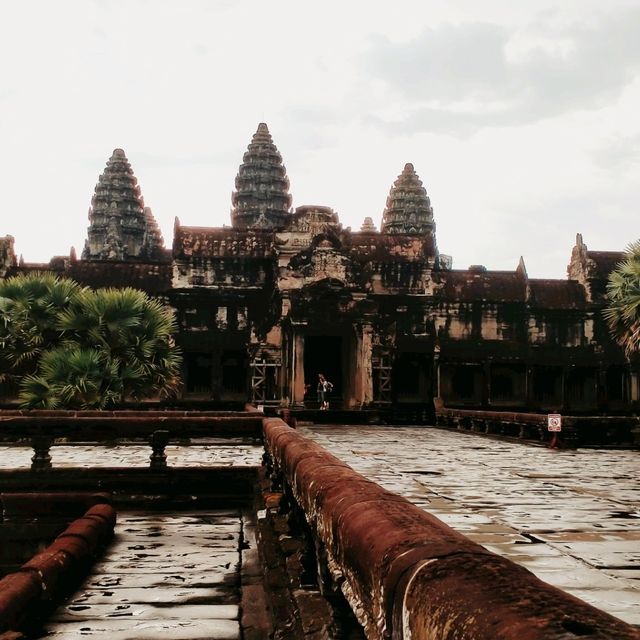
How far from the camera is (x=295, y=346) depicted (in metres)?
33.2

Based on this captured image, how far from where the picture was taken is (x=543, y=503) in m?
8.38

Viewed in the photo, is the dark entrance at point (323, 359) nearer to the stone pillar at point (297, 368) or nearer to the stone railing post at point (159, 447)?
the stone pillar at point (297, 368)

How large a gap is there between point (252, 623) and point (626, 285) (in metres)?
20.6

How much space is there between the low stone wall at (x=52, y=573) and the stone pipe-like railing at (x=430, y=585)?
2353 millimetres

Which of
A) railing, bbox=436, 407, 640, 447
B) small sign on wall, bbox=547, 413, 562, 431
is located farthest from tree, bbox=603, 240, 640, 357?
small sign on wall, bbox=547, 413, 562, 431

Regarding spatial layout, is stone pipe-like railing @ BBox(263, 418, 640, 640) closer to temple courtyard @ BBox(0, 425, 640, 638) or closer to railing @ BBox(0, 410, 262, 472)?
temple courtyard @ BBox(0, 425, 640, 638)

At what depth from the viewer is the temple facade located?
111 feet

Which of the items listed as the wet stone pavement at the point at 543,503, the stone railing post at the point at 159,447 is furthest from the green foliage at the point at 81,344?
the stone railing post at the point at 159,447

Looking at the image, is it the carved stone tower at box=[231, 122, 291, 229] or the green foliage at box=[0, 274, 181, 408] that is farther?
the carved stone tower at box=[231, 122, 291, 229]

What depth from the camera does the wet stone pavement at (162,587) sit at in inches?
218

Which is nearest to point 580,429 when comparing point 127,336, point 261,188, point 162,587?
point 127,336

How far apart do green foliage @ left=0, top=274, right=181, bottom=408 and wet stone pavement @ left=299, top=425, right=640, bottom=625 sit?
9.67 metres

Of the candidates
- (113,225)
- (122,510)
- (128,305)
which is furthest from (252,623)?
(113,225)

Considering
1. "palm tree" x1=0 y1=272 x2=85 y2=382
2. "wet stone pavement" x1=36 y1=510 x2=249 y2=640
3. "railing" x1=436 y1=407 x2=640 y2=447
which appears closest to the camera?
"wet stone pavement" x1=36 y1=510 x2=249 y2=640
